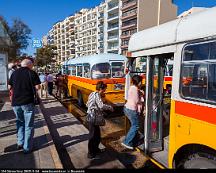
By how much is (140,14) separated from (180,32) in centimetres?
6883

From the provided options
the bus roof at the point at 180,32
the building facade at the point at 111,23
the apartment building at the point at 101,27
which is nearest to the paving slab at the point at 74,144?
the bus roof at the point at 180,32

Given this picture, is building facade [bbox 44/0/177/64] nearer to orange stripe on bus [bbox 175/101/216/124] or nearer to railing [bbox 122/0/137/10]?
railing [bbox 122/0/137/10]

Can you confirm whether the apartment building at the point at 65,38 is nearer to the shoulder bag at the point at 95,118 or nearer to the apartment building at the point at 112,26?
the apartment building at the point at 112,26

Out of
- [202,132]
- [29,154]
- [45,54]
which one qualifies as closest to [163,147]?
[202,132]

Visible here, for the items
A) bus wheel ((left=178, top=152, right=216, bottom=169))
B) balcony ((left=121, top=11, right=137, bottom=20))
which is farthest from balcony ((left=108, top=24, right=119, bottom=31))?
bus wheel ((left=178, top=152, right=216, bottom=169))

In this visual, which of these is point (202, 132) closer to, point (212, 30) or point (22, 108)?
point (212, 30)

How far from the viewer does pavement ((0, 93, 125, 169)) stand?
5277 millimetres

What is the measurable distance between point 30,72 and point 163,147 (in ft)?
10.6

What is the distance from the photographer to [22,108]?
18.4ft

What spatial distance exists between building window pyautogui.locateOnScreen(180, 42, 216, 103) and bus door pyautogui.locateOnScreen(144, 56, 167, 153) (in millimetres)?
→ 1489

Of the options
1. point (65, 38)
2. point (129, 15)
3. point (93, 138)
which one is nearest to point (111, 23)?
point (129, 15)

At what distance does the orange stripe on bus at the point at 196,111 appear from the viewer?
3636mm

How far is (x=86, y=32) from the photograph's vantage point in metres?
107

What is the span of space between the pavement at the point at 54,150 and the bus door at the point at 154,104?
852mm
